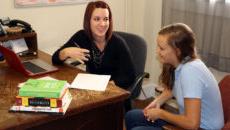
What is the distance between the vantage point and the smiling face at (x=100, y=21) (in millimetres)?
2246

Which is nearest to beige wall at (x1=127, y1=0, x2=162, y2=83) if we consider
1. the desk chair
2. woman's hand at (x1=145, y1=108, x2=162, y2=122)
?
the desk chair

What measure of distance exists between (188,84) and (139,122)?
51cm

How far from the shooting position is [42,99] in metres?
1.49

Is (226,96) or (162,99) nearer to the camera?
(226,96)

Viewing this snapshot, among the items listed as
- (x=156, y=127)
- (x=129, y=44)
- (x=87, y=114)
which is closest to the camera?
(x=87, y=114)

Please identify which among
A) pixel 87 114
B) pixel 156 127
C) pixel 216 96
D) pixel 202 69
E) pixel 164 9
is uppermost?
pixel 164 9

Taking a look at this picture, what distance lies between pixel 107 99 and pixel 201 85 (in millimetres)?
451

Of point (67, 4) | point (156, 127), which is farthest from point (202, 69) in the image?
point (67, 4)

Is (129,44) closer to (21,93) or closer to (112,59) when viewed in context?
(112,59)

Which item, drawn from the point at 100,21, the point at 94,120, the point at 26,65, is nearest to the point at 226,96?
the point at 94,120

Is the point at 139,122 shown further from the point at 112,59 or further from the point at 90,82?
the point at 112,59

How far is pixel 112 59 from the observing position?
2.33m

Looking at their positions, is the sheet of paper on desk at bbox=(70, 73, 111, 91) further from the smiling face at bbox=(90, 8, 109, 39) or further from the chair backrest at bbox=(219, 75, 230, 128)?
the chair backrest at bbox=(219, 75, 230, 128)

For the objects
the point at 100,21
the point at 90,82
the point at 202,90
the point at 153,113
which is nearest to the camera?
the point at 202,90
